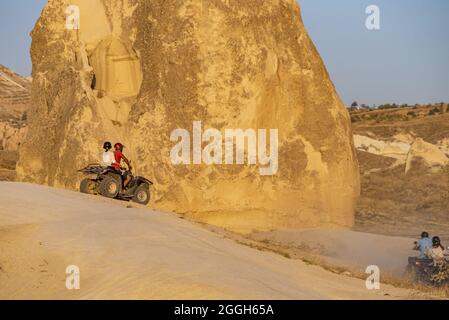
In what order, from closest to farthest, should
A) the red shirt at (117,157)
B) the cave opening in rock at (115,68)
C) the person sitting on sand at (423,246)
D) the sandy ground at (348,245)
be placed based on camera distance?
the person sitting on sand at (423,246) < the red shirt at (117,157) < the sandy ground at (348,245) < the cave opening in rock at (115,68)

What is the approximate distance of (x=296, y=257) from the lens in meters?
12.4

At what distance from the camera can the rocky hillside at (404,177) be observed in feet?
84.1

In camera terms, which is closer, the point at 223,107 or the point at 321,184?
the point at 223,107

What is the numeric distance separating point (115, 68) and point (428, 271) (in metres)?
8.12

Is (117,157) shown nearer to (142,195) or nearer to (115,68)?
(142,195)

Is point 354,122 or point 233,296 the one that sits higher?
point 354,122

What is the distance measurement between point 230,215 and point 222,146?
142 cm

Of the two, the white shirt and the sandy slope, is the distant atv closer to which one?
the white shirt

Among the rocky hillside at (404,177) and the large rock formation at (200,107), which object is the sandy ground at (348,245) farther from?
the rocky hillside at (404,177)

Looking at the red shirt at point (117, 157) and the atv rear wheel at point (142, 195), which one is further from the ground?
the red shirt at point (117, 157)

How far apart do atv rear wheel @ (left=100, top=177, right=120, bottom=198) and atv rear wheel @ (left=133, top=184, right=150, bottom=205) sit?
19.2 inches

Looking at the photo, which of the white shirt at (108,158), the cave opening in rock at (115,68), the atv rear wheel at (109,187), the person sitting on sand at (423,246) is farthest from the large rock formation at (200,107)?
the person sitting on sand at (423,246)
